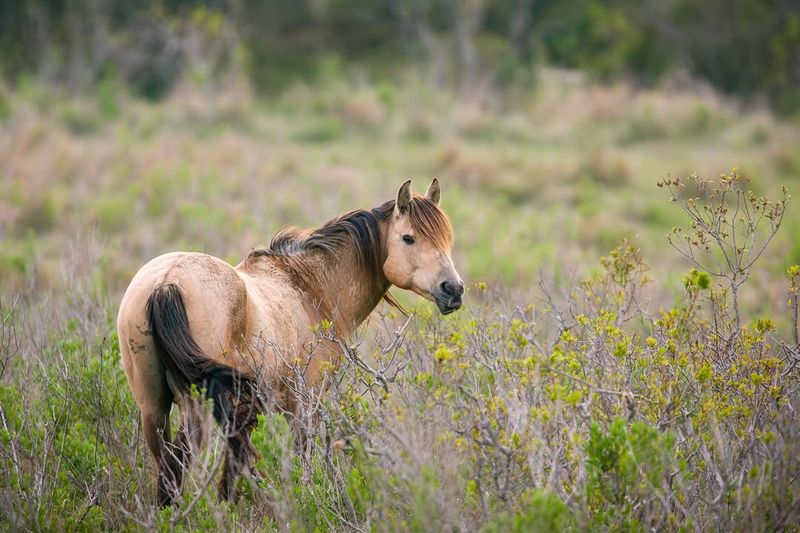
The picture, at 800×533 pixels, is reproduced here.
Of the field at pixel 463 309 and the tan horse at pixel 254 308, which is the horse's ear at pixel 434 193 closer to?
the tan horse at pixel 254 308

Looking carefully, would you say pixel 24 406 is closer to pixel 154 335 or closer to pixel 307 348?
pixel 154 335

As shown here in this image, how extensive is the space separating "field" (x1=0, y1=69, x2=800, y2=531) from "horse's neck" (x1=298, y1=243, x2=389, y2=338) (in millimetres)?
275

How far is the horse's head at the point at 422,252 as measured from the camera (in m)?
5.08

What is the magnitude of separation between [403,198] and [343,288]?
680 mm

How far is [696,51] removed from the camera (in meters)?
22.9

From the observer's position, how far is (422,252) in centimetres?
523

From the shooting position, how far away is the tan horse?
13.8 ft

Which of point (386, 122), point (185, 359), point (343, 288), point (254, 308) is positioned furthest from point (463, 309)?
point (386, 122)

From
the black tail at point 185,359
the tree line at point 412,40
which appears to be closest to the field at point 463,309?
the black tail at point 185,359

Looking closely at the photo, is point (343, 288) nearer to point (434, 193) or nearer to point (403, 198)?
point (403, 198)

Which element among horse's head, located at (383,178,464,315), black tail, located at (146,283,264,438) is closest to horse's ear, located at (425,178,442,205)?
horse's head, located at (383,178,464,315)

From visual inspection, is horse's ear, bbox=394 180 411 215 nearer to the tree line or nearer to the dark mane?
the dark mane

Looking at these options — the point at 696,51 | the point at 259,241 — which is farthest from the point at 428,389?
the point at 696,51

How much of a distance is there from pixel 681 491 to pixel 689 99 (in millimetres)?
16328
